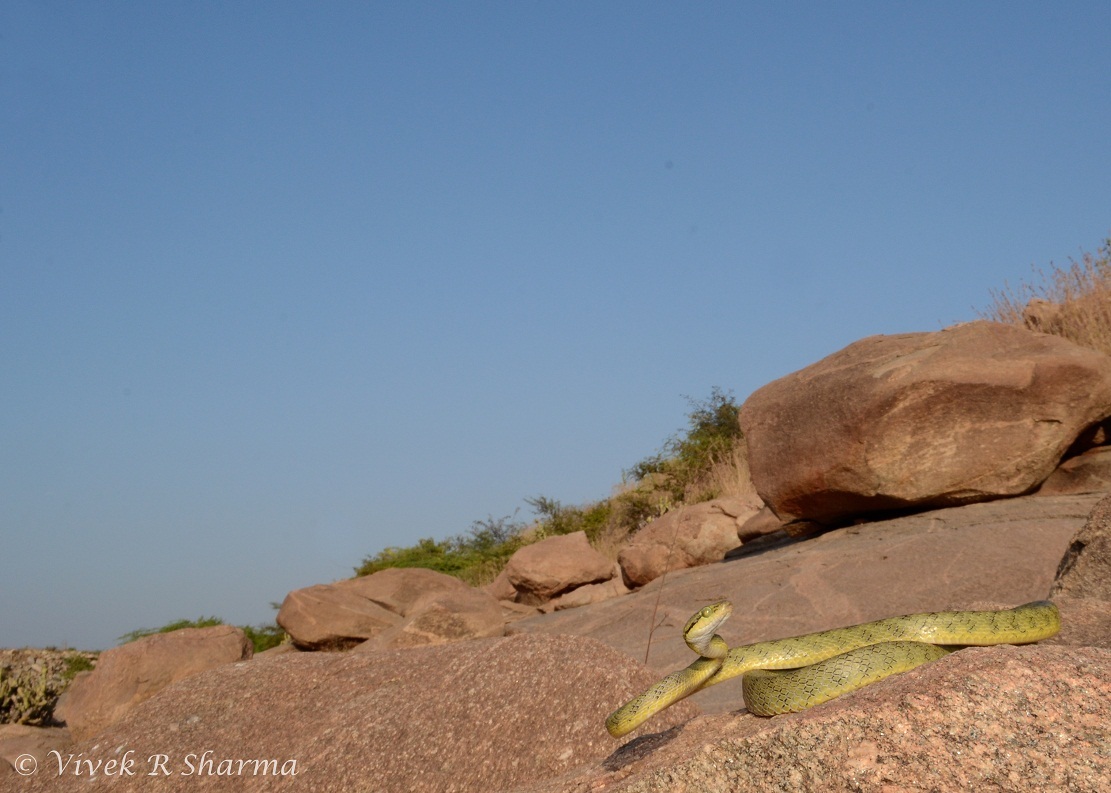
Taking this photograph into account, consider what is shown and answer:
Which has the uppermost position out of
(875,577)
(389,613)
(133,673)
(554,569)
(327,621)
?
(133,673)

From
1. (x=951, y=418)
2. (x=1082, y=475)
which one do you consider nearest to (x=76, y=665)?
(x=951, y=418)

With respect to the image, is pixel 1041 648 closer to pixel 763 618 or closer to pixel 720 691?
pixel 720 691

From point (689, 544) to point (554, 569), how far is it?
2.55 m

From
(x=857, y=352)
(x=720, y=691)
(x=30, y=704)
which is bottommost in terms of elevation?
(x=720, y=691)

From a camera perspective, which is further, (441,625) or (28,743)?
(441,625)

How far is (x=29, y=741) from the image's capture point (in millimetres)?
9781

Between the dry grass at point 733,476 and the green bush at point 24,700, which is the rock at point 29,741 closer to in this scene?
the green bush at point 24,700

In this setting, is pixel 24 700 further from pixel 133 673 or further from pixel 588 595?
pixel 588 595

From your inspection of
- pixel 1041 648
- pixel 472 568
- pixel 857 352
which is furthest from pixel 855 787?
pixel 472 568

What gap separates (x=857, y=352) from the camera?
1251 cm

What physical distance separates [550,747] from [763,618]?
4.90m

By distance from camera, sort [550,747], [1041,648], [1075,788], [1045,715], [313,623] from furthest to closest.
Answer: [313,623] < [550,747] < [1041,648] < [1045,715] < [1075,788]

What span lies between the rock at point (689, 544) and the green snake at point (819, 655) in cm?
1156

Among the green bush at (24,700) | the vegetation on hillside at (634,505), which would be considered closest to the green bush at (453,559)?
the vegetation on hillside at (634,505)
